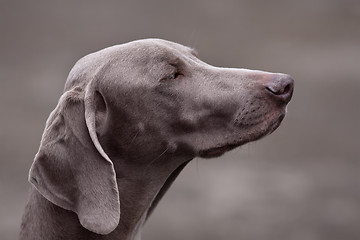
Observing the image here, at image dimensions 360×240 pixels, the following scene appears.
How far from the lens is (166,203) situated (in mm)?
9547

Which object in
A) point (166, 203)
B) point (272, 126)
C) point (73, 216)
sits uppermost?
point (272, 126)

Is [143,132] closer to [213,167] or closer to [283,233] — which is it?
[283,233]

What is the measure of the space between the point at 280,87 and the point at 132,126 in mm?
608

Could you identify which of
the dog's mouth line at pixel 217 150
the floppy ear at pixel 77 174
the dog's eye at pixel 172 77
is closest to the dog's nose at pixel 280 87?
the dog's mouth line at pixel 217 150

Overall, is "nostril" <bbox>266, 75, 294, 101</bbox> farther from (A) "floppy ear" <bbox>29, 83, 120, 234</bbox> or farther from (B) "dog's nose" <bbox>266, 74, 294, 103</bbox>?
(A) "floppy ear" <bbox>29, 83, 120, 234</bbox>

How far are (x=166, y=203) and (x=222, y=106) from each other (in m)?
4.99

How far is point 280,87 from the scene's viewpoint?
454 centimetres

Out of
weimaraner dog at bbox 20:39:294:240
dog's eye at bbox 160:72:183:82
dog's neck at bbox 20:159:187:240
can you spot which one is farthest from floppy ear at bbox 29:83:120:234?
dog's eye at bbox 160:72:183:82

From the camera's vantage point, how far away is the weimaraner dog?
4488mm

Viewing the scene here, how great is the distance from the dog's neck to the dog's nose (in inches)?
20.9

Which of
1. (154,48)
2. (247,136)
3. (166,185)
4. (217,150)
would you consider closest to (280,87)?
(247,136)

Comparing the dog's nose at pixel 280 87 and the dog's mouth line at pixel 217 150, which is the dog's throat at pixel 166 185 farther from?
the dog's nose at pixel 280 87

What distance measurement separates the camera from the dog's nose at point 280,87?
14.9 feet

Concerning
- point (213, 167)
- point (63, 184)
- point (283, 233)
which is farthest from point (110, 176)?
point (213, 167)
